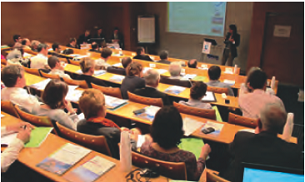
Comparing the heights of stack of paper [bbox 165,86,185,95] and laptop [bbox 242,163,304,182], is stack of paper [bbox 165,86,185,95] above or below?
below

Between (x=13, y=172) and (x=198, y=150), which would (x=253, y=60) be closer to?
(x=198, y=150)

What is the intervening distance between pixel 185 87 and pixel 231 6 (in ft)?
18.1

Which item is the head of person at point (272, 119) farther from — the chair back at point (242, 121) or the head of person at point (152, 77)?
the head of person at point (152, 77)

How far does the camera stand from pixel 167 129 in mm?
1875

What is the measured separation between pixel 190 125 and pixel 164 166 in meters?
1.10

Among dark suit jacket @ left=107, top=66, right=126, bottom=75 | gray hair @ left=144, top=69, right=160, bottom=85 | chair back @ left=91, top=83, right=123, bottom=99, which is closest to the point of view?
gray hair @ left=144, top=69, right=160, bottom=85

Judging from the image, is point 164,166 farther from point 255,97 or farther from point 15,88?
point 15,88

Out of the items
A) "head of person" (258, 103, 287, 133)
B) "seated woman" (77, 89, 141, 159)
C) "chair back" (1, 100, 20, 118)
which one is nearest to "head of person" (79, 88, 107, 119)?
"seated woman" (77, 89, 141, 159)

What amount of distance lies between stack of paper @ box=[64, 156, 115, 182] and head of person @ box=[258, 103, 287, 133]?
1261 millimetres

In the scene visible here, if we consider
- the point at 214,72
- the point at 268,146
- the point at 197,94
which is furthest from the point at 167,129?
the point at 214,72

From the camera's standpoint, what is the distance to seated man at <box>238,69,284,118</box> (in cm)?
307

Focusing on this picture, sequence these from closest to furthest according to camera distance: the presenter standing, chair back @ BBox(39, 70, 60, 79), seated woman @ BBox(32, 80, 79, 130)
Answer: seated woman @ BBox(32, 80, 79, 130), chair back @ BBox(39, 70, 60, 79), the presenter standing

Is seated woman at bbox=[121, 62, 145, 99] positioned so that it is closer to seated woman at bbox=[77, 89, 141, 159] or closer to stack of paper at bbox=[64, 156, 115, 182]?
seated woman at bbox=[77, 89, 141, 159]

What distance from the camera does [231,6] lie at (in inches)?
347
